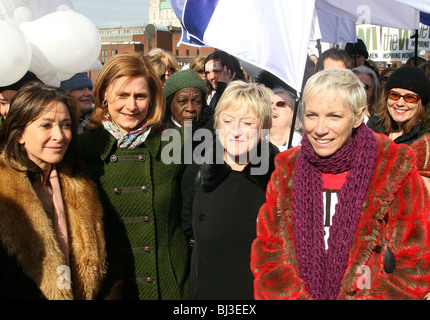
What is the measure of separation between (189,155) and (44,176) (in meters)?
0.91

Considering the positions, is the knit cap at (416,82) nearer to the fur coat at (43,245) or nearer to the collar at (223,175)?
the collar at (223,175)

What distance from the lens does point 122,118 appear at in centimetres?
279

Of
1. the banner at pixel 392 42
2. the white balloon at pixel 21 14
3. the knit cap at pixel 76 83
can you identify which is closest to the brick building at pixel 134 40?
the banner at pixel 392 42

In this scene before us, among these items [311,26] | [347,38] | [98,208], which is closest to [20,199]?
[98,208]

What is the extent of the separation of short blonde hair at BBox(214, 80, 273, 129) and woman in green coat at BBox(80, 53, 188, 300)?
442 millimetres

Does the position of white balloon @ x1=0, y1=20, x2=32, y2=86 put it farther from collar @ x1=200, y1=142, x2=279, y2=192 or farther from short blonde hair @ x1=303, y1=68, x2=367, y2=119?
short blonde hair @ x1=303, y1=68, x2=367, y2=119

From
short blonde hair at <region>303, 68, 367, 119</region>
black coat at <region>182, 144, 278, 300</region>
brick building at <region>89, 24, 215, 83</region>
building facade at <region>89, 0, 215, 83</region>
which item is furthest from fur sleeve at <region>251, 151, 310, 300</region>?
brick building at <region>89, 24, 215, 83</region>

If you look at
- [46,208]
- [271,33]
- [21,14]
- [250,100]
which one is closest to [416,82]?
[271,33]

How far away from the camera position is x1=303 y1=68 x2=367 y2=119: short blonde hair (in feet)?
7.15

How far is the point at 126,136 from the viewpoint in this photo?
2.83 m

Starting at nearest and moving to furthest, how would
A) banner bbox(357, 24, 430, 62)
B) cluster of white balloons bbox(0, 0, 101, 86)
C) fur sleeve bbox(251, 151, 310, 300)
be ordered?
fur sleeve bbox(251, 151, 310, 300) → cluster of white balloons bbox(0, 0, 101, 86) → banner bbox(357, 24, 430, 62)

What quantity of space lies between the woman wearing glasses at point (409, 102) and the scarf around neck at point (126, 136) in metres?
1.99

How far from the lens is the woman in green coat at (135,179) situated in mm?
2764

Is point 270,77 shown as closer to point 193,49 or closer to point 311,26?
point 311,26
